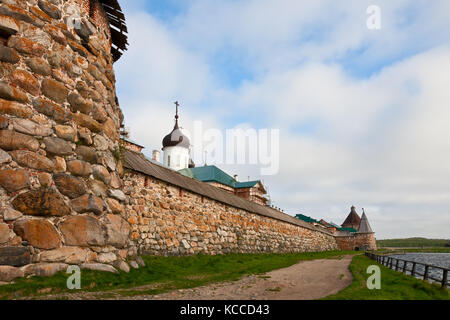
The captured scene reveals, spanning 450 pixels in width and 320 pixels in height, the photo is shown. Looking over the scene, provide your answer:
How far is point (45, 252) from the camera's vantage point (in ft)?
19.8

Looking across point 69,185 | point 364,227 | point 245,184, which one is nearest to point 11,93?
point 69,185

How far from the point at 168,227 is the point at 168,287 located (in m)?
6.21

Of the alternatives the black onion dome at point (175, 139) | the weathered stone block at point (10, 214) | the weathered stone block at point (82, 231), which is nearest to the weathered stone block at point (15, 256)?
the weathered stone block at point (10, 214)

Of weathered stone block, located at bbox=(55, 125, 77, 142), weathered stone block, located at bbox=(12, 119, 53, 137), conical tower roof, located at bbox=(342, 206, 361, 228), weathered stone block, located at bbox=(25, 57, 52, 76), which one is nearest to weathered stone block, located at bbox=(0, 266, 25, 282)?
weathered stone block, located at bbox=(12, 119, 53, 137)

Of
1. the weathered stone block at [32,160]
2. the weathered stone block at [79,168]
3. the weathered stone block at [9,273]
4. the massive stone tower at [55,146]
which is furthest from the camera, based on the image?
the weathered stone block at [79,168]

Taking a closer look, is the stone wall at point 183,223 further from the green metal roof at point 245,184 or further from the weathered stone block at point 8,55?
the green metal roof at point 245,184

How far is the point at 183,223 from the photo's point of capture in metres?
14.0

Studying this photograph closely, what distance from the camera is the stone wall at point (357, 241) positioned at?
6234 centimetres

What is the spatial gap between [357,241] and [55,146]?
216 ft

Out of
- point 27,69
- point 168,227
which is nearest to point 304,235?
point 168,227

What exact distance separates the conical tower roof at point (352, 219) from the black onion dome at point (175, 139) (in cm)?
5661

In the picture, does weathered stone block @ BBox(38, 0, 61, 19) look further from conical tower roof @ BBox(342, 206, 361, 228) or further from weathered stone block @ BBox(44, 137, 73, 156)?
conical tower roof @ BBox(342, 206, 361, 228)

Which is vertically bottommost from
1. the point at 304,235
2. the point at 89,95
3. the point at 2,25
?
the point at 304,235
